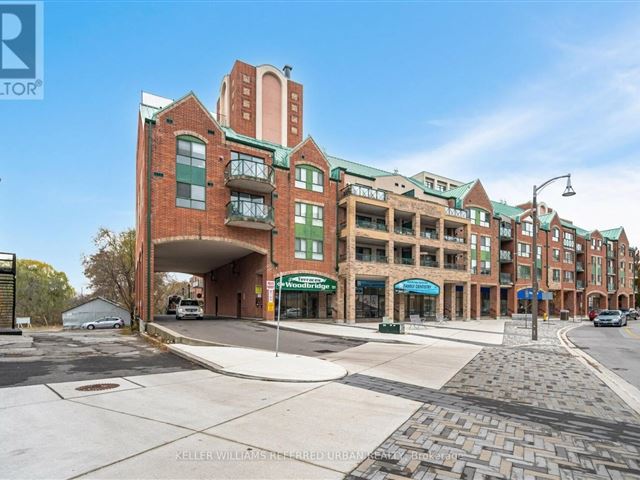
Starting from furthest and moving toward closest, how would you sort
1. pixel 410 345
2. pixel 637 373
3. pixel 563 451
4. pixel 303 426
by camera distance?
pixel 410 345, pixel 637 373, pixel 303 426, pixel 563 451

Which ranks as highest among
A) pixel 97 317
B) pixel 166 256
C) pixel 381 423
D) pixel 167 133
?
pixel 167 133

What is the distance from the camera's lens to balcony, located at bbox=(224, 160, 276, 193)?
26000 millimetres

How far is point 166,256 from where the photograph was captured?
33125mm

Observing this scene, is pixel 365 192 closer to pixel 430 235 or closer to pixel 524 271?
pixel 430 235

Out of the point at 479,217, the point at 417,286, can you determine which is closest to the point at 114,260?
the point at 417,286

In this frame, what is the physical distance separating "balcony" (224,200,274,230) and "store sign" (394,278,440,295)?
45.4ft

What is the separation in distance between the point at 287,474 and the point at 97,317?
170ft

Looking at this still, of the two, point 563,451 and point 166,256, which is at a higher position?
point 166,256

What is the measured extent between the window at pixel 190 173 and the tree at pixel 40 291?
152 feet

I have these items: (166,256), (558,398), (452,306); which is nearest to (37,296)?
(166,256)

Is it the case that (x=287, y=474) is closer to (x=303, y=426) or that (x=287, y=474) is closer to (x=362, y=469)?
(x=362, y=469)

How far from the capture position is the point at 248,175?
26.3m

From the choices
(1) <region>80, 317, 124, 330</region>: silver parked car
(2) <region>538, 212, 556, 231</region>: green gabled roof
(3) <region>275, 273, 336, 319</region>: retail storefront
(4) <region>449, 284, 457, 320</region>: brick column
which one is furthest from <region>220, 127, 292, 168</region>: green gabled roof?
(2) <region>538, 212, 556, 231</region>: green gabled roof

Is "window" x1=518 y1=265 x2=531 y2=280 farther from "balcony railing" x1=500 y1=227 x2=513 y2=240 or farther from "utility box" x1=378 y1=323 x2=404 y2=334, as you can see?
"utility box" x1=378 y1=323 x2=404 y2=334
